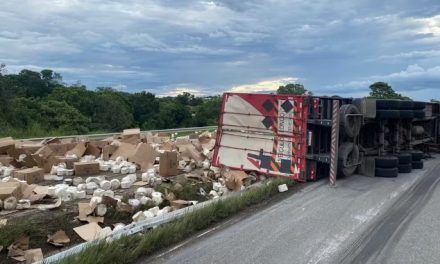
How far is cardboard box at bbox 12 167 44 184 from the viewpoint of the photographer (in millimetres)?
10282

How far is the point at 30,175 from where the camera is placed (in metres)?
10.4

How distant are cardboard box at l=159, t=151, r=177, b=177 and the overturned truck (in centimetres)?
137

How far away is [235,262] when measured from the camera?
5547mm

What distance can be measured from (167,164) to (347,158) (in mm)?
4234

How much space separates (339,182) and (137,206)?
4986 mm

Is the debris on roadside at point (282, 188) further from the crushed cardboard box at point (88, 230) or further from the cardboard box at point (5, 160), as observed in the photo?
the cardboard box at point (5, 160)

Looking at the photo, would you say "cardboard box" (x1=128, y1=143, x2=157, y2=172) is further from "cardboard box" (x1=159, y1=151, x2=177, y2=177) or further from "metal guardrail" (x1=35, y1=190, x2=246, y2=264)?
"metal guardrail" (x1=35, y1=190, x2=246, y2=264)

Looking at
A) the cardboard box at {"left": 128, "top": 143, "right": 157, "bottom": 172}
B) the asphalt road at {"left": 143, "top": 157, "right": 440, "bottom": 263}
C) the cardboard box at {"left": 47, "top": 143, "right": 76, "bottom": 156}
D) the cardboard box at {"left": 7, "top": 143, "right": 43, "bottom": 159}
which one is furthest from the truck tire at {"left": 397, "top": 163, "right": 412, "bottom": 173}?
the cardboard box at {"left": 7, "top": 143, "right": 43, "bottom": 159}

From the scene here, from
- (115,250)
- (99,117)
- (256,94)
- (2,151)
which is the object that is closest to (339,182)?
(256,94)

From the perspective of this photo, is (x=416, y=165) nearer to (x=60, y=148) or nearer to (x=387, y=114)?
(x=387, y=114)

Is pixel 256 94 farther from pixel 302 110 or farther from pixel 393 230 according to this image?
pixel 393 230

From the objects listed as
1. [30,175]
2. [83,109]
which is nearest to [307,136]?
[30,175]

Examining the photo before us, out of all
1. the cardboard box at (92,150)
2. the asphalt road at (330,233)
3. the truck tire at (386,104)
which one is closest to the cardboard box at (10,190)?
the asphalt road at (330,233)

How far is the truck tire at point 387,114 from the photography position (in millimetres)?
12625
